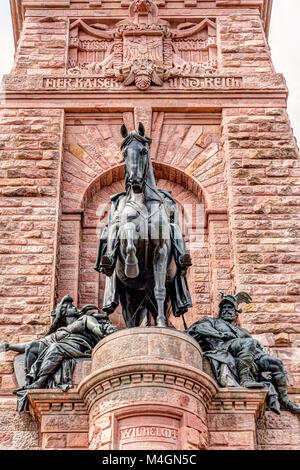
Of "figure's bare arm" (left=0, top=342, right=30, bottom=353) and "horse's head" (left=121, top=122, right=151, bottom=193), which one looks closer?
"horse's head" (left=121, top=122, right=151, bottom=193)

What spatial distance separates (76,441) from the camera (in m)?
11.7

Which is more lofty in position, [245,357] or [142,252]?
[142,252]

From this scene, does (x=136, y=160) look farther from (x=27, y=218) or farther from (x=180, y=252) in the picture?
(x=27, y=218)

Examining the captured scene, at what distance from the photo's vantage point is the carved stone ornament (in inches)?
696

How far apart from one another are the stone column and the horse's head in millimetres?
2272

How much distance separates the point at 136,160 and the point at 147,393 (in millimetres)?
3361

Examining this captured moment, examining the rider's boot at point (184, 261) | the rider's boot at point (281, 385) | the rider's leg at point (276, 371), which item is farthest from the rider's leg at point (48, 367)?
the rider's boot at point (281, 385)

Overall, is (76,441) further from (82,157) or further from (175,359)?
(82,157)

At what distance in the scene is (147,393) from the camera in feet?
36.8

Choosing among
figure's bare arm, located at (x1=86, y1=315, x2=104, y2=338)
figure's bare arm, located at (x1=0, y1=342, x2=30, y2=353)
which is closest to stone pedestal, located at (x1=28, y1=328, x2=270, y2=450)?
figure's bare arm, located at (x1=86, y1=315, x2=104, y2=338)

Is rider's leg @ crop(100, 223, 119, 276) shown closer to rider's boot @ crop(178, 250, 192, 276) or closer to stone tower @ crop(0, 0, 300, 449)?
rider's boot @ crop(178, 250, 192, 276)

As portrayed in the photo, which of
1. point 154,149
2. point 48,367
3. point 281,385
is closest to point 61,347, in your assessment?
point 48,367

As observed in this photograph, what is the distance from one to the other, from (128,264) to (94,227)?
13.0ft

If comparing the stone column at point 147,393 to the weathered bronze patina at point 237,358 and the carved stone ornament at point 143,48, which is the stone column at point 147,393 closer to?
the weathered bronze patina at point 237,358
